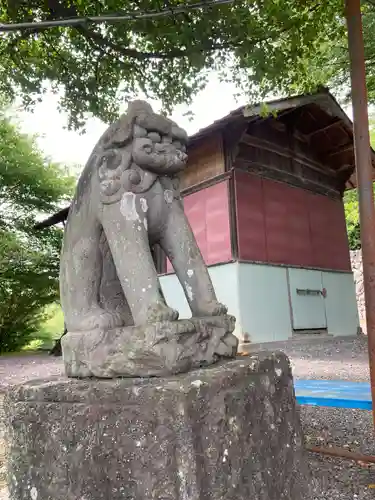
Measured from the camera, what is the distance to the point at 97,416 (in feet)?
4.38

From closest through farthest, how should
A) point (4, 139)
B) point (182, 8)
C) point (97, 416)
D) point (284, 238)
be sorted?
point (97, 416)
point (182, 8)
point (284, 238)
point (4, 139)

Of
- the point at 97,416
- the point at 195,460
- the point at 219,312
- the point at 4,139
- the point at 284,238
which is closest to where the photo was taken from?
the point at 195,460

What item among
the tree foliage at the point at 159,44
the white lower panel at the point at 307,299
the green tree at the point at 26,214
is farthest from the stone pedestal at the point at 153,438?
the green tree at the point at 26,214

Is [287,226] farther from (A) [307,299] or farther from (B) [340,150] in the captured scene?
(B) [340,150]

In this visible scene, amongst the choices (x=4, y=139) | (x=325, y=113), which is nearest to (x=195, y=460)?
(x=325, y=113)

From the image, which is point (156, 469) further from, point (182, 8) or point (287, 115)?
point (287, 115)

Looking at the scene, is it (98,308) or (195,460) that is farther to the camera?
(98,308)

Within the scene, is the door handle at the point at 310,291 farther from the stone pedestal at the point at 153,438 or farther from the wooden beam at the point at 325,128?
the stone pedestal at the point at 153,438

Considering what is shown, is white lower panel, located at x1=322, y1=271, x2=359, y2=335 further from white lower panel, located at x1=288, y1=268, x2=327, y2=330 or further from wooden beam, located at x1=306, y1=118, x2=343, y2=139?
wooden beam, located at x1=306, y1=118, x2=343, y2=139

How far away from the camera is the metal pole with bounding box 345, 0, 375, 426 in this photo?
202cm

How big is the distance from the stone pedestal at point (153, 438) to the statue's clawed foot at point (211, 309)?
0.75 feet

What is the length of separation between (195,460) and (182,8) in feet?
7.53

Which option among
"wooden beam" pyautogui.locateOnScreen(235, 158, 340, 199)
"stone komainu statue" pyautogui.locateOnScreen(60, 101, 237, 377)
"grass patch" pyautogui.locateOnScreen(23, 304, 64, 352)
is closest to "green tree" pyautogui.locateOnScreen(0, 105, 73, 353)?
A: "grass patch" pyautogui.locateOnScreen(23, 304, 64, 352)

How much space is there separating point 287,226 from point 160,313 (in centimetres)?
750
